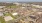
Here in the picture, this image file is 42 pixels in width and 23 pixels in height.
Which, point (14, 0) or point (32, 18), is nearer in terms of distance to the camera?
point (32, 18)

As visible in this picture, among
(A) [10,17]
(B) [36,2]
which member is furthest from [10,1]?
(A) [10,17]

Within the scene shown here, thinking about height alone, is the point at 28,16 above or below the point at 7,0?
below

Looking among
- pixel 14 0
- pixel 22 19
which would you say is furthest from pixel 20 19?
pixel 14 0

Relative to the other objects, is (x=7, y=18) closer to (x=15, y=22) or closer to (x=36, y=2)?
(x=15, y=22)

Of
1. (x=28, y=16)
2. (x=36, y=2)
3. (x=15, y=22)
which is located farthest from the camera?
(x=36, y=2)

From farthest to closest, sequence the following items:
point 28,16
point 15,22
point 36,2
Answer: point 36,2, point 28,16, point 15,22

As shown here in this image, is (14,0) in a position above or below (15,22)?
above

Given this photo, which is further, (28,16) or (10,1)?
(10,1)

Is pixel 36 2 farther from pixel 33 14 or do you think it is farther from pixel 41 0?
pixel 33 14

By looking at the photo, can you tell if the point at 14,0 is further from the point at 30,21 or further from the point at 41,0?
the point at 30,21
